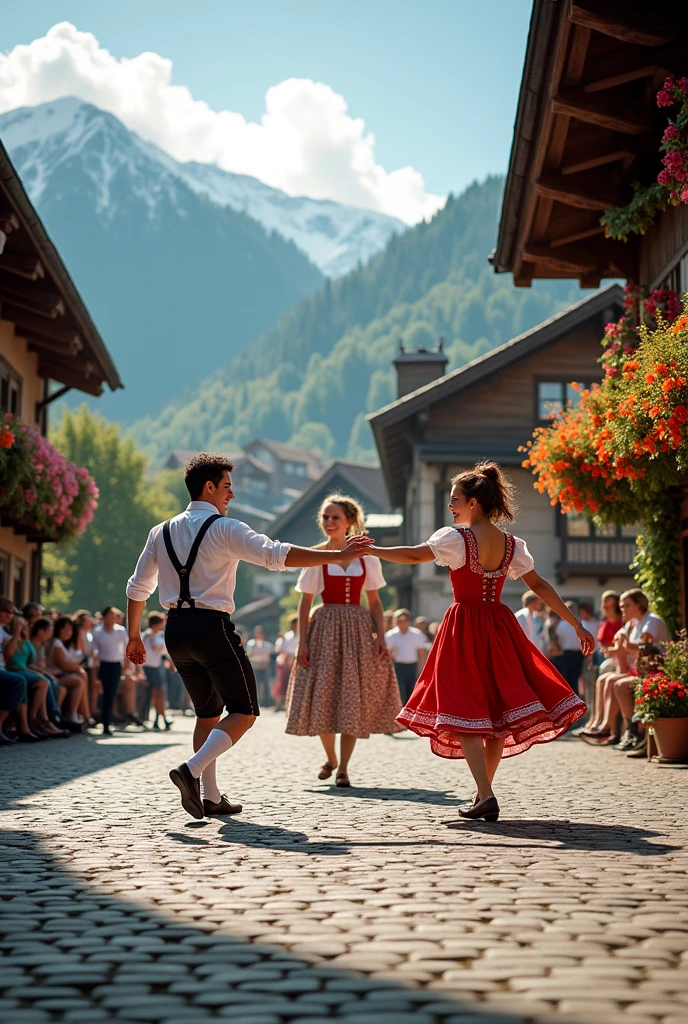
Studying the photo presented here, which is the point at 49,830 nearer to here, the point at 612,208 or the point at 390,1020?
the point at 390,1020

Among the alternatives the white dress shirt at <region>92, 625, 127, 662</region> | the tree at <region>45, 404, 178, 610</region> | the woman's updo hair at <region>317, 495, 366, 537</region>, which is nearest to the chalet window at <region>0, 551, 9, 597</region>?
the white dress shirt at <region>92, 625, 127, 662</region>

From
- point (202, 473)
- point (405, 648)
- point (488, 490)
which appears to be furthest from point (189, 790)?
point (405, 648)

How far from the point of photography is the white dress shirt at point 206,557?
26.0 ft

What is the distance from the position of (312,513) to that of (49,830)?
74.5m

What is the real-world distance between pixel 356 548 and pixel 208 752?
1.38m

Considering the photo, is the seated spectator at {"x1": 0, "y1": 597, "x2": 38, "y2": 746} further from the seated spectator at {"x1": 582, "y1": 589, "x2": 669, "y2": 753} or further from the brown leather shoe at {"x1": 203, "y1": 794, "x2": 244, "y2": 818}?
the brown leather shoe at {"x1": 203, "y1": 794, "x2": 244, "y2": 818}

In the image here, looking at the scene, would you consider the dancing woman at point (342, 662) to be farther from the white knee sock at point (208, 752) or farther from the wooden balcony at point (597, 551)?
the wooden balcony at point (597, 551)

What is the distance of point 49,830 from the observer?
7.58 m

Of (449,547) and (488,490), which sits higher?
(488,490)

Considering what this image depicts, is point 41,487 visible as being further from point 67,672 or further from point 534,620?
point 534,620

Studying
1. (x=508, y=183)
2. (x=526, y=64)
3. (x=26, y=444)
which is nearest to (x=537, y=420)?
(x=26, y=444)

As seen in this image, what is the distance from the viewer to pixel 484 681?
329 inches

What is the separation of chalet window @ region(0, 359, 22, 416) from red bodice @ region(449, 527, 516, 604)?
626 inches

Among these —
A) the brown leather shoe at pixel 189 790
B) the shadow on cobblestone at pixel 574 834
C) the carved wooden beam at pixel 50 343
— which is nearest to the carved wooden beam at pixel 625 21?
the shadow on cobblestone at pixel 574 834
